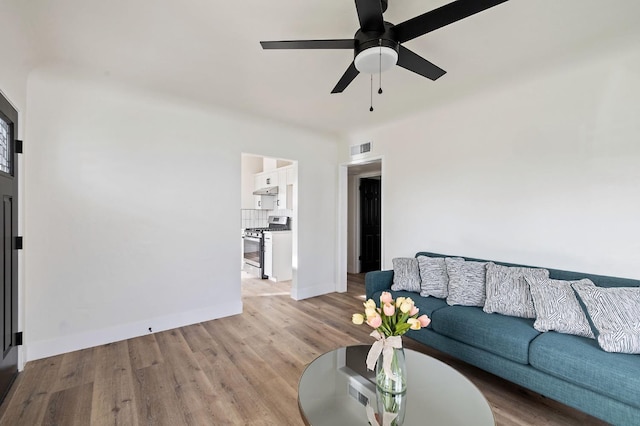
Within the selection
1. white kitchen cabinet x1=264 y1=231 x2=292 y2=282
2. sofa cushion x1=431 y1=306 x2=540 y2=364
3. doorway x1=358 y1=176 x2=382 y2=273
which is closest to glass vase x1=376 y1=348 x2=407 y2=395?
sofa cushion x1=431 y1=306 x2=540 y2=364

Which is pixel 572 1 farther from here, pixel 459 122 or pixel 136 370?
pixel 136 370

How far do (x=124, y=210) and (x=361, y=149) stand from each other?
10.3 feet

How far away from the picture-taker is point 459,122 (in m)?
3.21

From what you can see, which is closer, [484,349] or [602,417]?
[602,417]

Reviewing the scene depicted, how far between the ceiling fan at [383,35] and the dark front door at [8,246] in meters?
2.11

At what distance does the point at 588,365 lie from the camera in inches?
65.4

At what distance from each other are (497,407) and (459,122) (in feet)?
8.77

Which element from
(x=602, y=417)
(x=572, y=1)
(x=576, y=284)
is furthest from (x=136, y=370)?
(x=572, y=1)

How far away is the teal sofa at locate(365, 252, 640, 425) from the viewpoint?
5.18 feet

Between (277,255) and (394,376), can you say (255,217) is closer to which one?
(277,255)

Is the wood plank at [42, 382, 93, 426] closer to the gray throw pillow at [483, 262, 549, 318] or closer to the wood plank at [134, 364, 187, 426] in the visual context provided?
the wood plank at [134, 364, 187, 426]

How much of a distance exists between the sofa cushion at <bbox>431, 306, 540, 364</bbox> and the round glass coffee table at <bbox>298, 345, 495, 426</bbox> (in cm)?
63

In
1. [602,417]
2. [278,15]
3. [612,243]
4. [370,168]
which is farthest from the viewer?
[370,168]

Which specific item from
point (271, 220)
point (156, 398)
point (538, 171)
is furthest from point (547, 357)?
point (271, 220)
